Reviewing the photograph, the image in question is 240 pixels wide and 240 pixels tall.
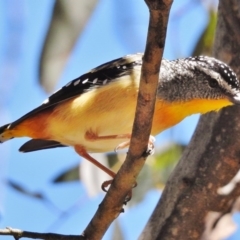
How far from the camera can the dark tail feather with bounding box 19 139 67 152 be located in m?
2.52

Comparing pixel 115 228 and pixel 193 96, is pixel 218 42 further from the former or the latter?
pixel 115 228

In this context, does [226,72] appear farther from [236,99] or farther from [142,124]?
[142,124]

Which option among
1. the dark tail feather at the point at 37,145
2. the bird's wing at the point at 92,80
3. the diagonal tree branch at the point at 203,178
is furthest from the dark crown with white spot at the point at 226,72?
the dark tail feather at the point at 37,145

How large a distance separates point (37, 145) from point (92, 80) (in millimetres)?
359

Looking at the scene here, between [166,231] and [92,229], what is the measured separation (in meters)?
0.47

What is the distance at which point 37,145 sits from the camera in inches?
99.5

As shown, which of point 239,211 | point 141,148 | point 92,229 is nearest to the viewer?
point 141,148

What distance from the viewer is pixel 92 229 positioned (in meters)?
1.92

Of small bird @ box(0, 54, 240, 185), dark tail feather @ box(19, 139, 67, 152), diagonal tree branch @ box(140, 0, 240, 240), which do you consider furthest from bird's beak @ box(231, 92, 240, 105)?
dark tail feather @ box(19, 139, 67, 152)

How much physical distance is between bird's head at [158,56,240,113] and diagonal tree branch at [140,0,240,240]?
0.11 m

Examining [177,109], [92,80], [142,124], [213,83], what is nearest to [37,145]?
[92,80]

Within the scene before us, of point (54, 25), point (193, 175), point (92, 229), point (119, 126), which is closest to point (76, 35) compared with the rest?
point (54, 25)

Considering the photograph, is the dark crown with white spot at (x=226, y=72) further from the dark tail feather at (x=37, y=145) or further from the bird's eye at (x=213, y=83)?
the dark tail feather at (x=37, y=145)

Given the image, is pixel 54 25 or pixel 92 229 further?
pixel 54 25
